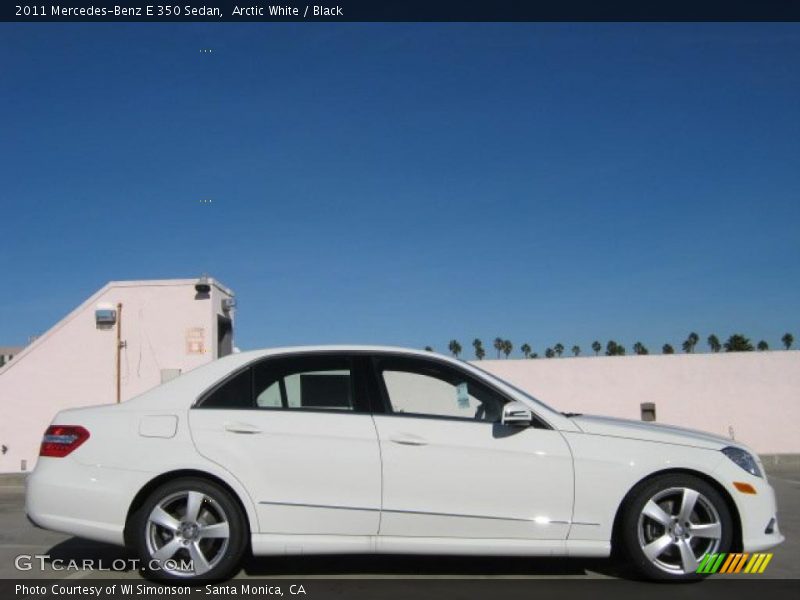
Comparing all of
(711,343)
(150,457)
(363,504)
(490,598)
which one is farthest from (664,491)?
(711,343)

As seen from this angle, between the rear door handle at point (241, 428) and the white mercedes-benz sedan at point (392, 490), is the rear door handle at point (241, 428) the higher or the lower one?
the higher one

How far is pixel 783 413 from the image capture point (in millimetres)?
16750

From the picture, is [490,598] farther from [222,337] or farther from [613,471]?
[222,337]

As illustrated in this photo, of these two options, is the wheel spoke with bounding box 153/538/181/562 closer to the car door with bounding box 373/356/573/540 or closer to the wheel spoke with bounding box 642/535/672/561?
the car door with bounding box 373/356/573/540

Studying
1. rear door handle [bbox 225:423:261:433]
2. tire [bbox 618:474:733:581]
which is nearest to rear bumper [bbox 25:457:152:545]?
rear door handle [bbox 225:423:261:433]

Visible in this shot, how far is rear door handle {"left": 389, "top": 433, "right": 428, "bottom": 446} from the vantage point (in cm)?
488

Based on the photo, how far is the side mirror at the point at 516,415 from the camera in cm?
Result: 488

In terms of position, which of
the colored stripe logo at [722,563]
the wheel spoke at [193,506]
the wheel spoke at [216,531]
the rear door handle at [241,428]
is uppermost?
Result: the rear door handle at [241,428]

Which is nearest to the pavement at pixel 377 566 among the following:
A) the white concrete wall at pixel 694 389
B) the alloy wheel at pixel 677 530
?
the alloy wheel at pixel 677 530

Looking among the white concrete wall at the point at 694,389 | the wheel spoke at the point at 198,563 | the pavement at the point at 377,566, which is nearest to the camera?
the wheel spoke at the point at 198,563

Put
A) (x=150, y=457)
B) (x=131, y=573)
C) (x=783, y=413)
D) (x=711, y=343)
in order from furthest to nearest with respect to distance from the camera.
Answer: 1. (x=711, y=343)
2. (x=783, y=413)
3. (x=131, y=573)
4. (x=150, y=457)

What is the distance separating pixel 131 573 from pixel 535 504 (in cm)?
267

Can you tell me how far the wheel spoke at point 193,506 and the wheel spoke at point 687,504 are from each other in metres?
2.93

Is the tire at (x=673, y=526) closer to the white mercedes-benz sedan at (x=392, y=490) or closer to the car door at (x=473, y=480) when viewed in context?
the white mercedes-benz sedan at (x=392, y=490)
